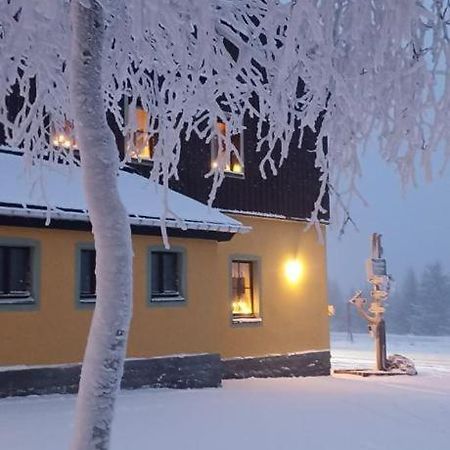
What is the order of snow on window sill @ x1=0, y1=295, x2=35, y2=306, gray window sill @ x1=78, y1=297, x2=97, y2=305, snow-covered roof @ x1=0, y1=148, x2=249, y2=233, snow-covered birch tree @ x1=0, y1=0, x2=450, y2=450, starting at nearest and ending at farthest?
snow-covered birch tree @ x1=0, y1=0, x2=450, y2=450 < snow-covered roof @ x1=0, y1=148, x2=249, y2=233 < snow on window sill @ x1=0, y1=295, x2=35, y2=306 < gray window sill @ x1=78, y1=297, x2=97, y2=305

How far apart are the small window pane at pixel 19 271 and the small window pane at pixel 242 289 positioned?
17.7ft

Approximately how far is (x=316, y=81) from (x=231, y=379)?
10456mm

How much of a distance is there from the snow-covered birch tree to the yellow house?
1.59m

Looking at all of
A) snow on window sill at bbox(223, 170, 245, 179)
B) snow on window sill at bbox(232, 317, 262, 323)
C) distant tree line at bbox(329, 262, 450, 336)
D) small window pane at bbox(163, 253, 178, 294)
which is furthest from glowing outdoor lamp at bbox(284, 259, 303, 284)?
distant tree line at bbox(329, 262, 450, 336)

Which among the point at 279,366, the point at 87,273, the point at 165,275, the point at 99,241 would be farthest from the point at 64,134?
the point at 279,366

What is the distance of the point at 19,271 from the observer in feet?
34.8

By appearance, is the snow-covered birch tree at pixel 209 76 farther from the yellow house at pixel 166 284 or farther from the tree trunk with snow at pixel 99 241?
the yellow house at pixel 166 284

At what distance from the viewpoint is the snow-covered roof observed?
9828mm

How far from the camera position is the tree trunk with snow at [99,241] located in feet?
13.9

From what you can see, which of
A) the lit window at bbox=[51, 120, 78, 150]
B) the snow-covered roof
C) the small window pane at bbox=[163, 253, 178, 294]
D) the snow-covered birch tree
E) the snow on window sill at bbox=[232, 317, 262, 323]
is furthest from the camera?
the snow on window sill at bbox=[232, 317, 262, 323]

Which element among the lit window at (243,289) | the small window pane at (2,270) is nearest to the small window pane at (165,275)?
the lit window at (243,289)

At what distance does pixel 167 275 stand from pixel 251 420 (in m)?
4.22

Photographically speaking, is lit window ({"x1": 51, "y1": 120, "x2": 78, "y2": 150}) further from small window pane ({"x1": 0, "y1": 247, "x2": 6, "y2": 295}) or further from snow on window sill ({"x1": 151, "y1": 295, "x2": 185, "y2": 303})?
snow on window sill ({"x1": 151, "y1": 295, "x2": 185, "y2": 303})

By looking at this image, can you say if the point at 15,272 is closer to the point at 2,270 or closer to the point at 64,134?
the point at 2,270
